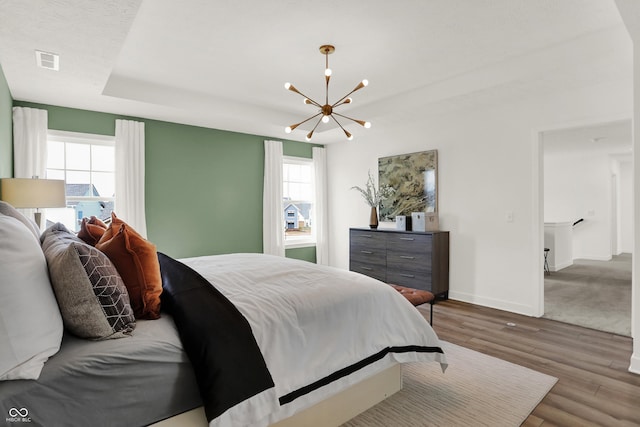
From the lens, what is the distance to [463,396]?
2.21 m

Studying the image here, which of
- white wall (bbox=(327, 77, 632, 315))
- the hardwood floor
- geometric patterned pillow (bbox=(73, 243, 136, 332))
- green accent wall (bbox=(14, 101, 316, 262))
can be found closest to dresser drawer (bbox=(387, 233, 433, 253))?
white wall (bbox=(327, 77, 632, 315))

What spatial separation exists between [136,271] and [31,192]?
6.54 feet

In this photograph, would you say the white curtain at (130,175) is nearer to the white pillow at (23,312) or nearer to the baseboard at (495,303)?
the white pillow at (23,312)

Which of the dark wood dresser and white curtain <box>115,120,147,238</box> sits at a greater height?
white curtain <box>115,120,147,238</box>

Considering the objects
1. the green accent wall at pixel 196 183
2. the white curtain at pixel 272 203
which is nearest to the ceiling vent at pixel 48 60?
the green accent wall at pixel 196 183

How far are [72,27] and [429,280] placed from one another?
166 inches

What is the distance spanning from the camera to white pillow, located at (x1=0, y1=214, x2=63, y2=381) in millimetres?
1054

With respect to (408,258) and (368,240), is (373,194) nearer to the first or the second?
(368,240)

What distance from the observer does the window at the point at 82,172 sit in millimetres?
3986

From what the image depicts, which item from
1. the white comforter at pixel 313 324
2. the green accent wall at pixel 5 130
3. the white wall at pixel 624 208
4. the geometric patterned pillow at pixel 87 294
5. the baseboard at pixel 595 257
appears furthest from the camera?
the white wall at pixel 624 208

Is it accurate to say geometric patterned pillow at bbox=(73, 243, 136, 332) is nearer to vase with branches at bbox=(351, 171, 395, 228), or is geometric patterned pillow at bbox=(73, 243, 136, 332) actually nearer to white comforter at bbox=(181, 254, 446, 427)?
white comforter at bbox=(181, 254, 446, 427)

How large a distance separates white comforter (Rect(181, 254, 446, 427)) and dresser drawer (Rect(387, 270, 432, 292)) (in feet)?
7.12

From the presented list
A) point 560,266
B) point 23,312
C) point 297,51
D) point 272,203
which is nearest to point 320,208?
point 272,203

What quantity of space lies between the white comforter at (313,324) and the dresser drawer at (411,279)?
7.12 ft
